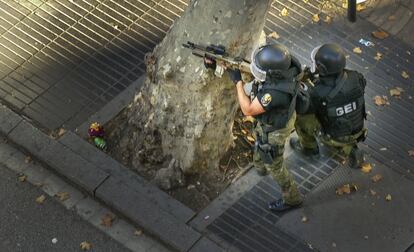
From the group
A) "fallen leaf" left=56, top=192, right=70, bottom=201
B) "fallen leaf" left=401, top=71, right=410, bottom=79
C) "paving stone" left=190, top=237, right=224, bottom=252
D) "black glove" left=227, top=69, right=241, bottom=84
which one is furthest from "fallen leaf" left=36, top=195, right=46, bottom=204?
"fallen leaf" left=401, top=71, right=410, bottom=79

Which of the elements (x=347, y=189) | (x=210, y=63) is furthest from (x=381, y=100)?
(x=210, y=63)

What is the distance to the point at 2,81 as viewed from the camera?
933cm

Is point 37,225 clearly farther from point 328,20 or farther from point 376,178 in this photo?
point 328,20

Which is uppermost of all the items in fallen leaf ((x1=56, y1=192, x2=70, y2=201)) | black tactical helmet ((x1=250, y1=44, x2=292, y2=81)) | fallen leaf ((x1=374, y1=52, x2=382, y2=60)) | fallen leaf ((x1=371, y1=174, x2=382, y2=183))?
black tactical helmet ((x1=250, y1=44, x2=292, y2=81))

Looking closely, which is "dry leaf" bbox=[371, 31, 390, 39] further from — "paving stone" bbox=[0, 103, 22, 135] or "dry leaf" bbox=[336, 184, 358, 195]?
"paving stone" bbox=[0, 103, 22, 135]

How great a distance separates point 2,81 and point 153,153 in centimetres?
200

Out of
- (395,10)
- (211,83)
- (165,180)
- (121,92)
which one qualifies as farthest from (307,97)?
(395,10)

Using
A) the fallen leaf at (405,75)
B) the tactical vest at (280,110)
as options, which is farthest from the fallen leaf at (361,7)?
the tactical vest at (280,110)

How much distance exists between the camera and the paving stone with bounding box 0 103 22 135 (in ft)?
29.2

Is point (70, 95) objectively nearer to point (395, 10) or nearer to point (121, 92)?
point (121, 92)

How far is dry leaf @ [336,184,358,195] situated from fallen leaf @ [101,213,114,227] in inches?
88.7

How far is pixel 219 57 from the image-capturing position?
757cm

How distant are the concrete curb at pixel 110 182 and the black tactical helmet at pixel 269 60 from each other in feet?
5.88

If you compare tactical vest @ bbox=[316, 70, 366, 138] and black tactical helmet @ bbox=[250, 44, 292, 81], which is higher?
black tactical helmet @ bbox=[250, 44, 292, 81]
